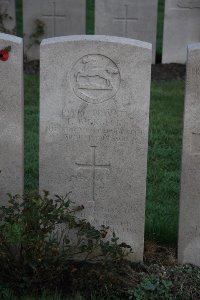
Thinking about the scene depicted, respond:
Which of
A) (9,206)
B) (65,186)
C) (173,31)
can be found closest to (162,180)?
(65,186)

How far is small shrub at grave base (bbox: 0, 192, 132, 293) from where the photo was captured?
14.2 ft

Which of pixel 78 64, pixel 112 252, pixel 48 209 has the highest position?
pixel 78 64

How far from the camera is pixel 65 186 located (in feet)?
15.5

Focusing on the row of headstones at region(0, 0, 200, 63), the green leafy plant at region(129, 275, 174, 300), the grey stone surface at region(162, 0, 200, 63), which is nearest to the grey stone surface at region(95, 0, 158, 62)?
the row of headstones at region(0, 0, 200, 63)

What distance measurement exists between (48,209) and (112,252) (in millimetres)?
494

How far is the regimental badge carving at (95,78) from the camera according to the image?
444 centimetres

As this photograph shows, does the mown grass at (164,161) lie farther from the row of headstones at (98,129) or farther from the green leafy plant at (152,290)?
the green leafy plant at (152,290)

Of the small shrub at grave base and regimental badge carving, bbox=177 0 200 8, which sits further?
regimental badge carving, bbox=177 0 200 8

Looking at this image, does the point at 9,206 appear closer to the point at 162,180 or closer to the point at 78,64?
the point at 78,64

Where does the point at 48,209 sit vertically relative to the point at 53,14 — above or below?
below

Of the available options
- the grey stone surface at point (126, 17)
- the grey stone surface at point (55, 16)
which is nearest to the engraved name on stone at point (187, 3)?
the grey stone surface at point (126, 17)

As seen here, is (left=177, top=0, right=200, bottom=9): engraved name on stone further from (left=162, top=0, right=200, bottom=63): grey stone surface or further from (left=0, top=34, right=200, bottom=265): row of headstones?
(left=0, top=34, right=200, bottom=265): row of headstones

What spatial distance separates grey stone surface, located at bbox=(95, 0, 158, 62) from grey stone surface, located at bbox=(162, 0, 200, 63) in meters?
0.23

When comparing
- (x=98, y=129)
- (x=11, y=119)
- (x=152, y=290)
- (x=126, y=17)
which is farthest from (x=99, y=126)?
(x=126, y=17)
